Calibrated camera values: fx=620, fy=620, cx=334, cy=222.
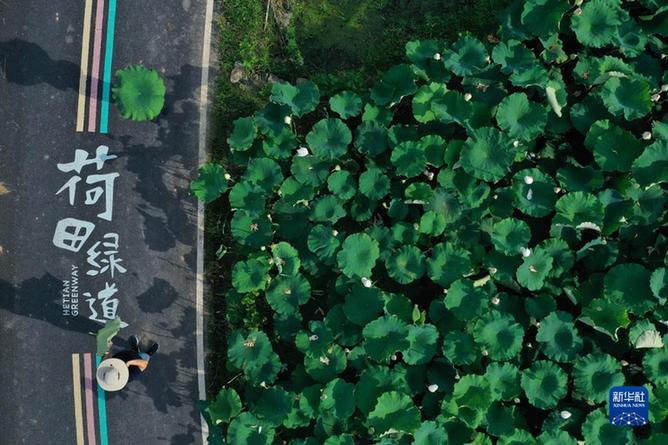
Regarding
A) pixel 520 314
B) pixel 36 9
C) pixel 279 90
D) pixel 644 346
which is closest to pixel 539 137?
pixel 520 314

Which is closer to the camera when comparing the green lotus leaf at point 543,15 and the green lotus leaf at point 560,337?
the green lotus leaf at point 560,337

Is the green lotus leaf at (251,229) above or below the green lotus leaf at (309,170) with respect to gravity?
below

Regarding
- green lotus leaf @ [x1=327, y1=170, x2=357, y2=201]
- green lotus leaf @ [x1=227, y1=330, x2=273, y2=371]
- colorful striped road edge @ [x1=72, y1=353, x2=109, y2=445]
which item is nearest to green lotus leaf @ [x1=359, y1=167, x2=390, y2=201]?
green lotus leaf @ [x1=327, y1=170, x2=357, y2=201]

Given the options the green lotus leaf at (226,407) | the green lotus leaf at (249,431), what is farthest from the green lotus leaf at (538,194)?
the green lotus leaf at (226,407)

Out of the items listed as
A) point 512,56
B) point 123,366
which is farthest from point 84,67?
point 512,56

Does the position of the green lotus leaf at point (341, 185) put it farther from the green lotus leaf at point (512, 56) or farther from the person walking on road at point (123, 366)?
the person walking on road at point (123, 366)

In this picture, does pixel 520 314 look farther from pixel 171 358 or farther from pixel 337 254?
pixel 171 358
